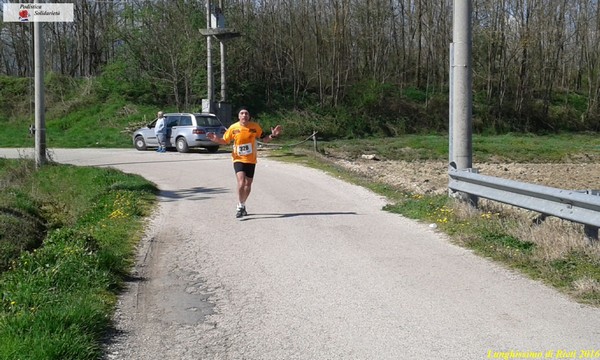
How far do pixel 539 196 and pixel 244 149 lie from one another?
4996mm

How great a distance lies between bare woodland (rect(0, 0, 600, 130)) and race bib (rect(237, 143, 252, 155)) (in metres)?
30.0

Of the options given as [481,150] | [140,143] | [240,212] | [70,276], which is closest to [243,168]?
[240,212]

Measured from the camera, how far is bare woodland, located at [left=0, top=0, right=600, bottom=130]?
147 feet

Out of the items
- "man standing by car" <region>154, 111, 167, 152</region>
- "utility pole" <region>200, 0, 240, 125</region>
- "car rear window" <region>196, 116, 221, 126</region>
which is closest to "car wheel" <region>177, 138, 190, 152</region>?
"man standing by car" <region>154, 111, 167, 152</region>

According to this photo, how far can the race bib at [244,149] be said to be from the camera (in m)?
12.4

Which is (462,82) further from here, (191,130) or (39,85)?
(191,130)

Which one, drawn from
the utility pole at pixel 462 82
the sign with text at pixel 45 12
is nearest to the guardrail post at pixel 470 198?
the utility pole at pixel 462 82

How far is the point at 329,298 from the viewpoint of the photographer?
7094 mm

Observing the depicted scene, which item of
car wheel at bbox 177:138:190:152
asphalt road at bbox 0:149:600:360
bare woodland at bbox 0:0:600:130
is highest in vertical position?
bare woodland at bbox 0:0:600:130

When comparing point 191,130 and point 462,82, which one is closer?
point 462,82

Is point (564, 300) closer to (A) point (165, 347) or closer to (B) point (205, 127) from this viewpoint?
(A) point (165, 347)

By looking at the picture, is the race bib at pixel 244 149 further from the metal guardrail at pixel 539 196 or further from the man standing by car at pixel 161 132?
the man standing by car at pixel 161 132

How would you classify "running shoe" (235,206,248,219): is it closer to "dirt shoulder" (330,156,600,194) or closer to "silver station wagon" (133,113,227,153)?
"dirt shoulder" (330,156,600,194)

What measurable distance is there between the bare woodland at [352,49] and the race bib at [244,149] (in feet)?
98.6
